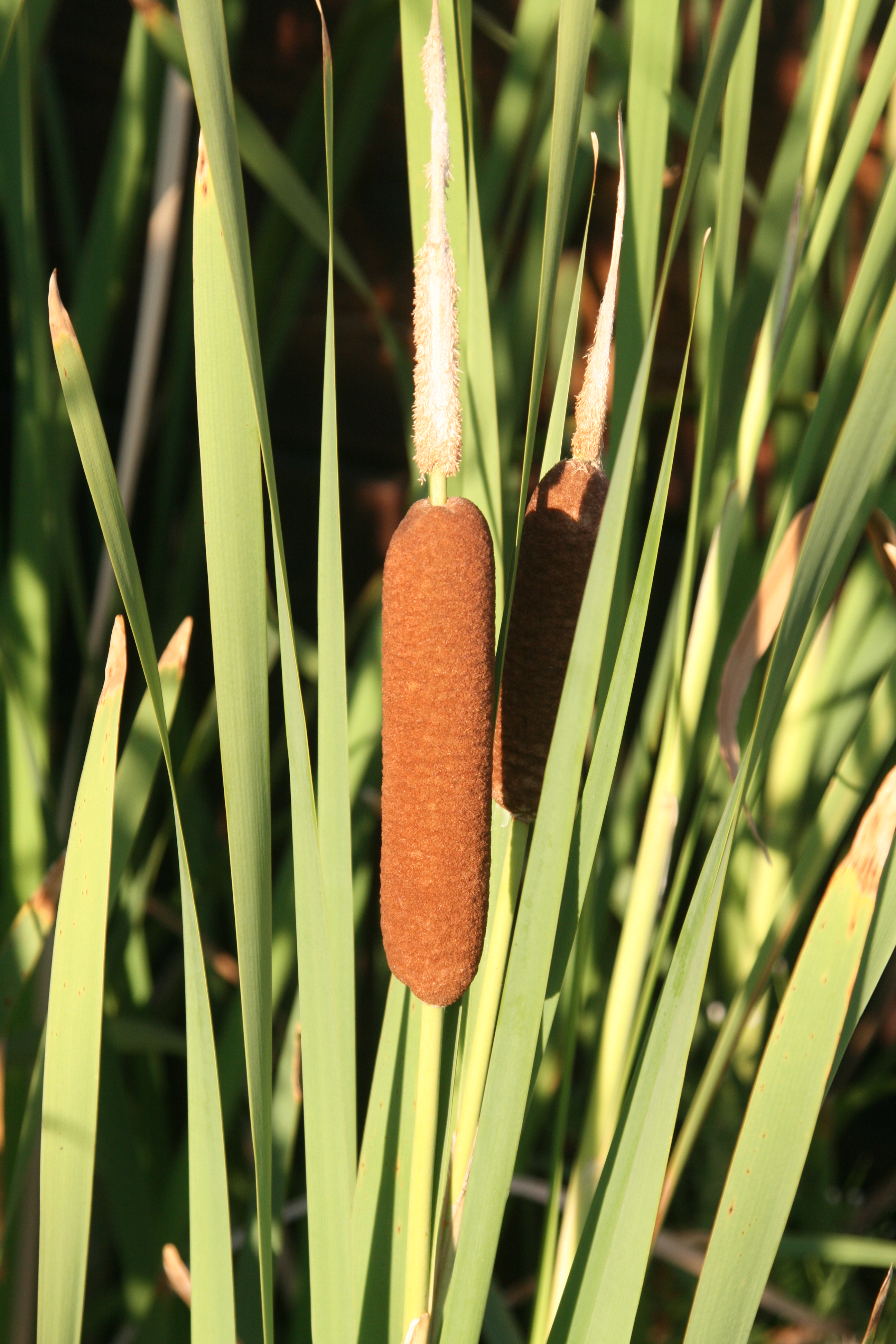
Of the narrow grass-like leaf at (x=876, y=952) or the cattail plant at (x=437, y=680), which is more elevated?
the cattail plant at (x=437, y=680)

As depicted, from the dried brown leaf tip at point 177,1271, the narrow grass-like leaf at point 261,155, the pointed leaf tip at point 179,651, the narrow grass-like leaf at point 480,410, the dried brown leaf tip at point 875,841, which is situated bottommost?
the dried brown leaf tip at point 177,1271

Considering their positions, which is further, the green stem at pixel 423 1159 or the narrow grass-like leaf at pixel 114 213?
the narrow grass-like leaf at pixel 114 213

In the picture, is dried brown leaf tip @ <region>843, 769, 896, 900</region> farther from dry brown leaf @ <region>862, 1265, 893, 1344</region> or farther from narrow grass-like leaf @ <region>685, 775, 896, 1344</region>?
dry brown leaf @ <region>862, 1265, 893, 1344</region>

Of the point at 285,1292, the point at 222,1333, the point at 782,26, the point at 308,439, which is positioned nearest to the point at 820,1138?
the point at 285,1292

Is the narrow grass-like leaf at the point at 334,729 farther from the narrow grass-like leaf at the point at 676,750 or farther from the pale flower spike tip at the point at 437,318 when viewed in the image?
the narrow grass-like leaf at the point at 676,750

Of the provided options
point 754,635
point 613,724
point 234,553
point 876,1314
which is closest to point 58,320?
point 234,553

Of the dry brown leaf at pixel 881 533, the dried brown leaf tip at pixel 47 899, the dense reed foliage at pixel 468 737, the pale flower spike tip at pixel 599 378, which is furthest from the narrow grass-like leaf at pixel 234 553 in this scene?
the dry brown leaf at pixel 881 533

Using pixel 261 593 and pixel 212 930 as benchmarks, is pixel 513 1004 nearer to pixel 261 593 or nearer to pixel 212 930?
pixel 261 593
